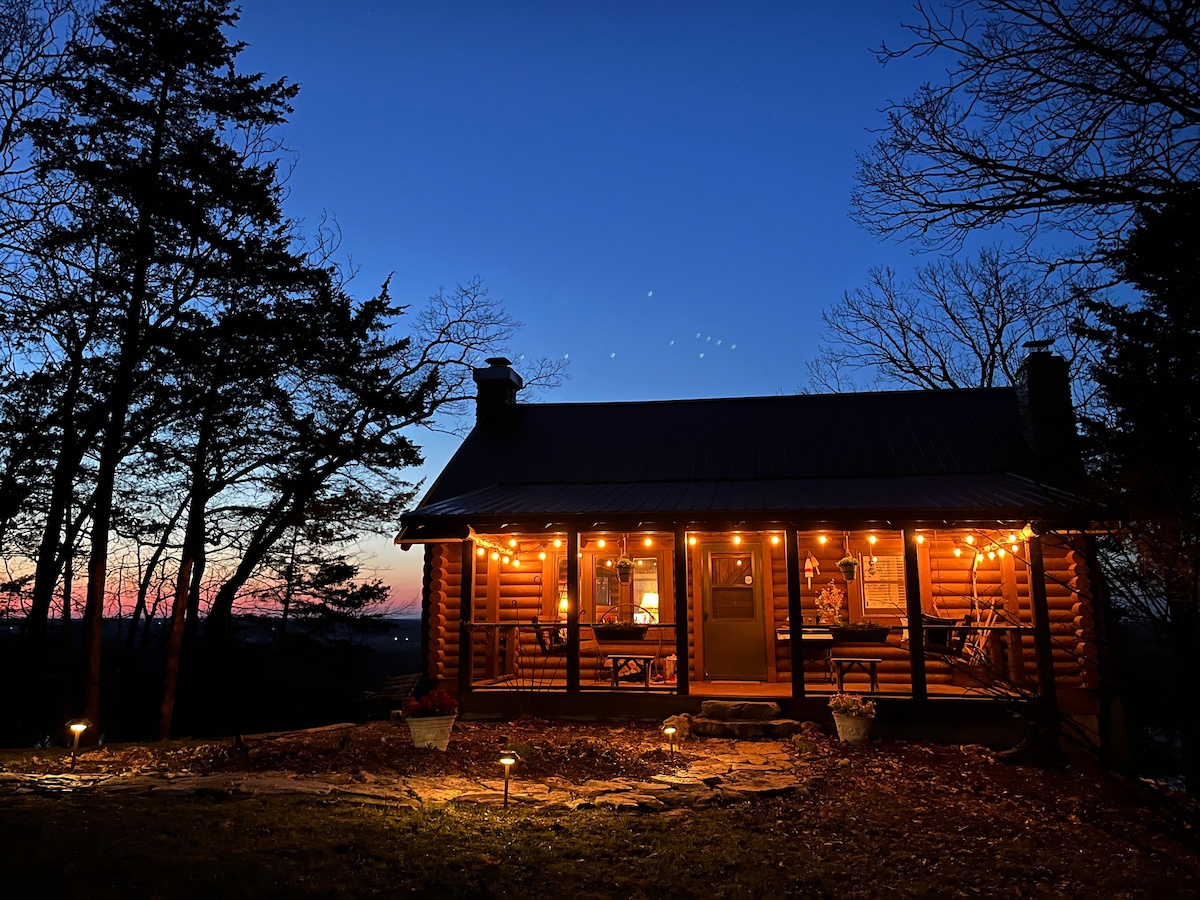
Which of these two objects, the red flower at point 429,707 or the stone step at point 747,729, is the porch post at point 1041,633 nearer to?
the stone step at point 747,729

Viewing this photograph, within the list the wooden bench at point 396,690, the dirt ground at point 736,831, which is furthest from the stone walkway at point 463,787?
the wooden bench at point 396,690

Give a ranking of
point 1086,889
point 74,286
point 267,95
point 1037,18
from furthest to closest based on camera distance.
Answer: point 267,95, point 74,286, point 1086,889, point 1037,18

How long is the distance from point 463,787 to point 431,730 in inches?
64.0

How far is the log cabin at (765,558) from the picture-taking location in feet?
33.4

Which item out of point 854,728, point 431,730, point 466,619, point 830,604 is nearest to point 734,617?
point 830,604

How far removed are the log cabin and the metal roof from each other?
49 millimetres

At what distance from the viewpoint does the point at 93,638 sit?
37.4 ft

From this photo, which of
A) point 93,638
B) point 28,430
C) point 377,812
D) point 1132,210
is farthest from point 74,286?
point 1132,210

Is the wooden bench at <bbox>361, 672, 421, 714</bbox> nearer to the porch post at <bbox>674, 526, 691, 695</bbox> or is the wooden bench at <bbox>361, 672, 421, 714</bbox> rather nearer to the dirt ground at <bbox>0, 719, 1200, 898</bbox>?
the dirt ground at <bbox>0, 719, 1200, 898</bbox>

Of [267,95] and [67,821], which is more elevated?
[267,95]

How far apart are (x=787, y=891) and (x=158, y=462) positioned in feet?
44.4

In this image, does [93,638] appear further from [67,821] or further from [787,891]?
[787,891]

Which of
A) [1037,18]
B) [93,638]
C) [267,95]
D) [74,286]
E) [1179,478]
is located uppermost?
[267,95]

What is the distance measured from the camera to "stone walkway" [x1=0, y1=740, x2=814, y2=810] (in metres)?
6.60
